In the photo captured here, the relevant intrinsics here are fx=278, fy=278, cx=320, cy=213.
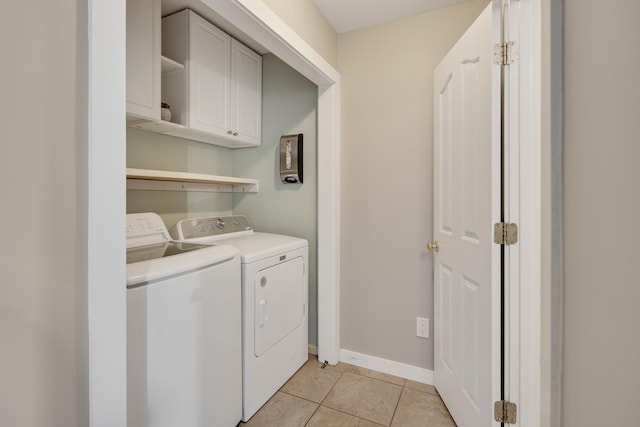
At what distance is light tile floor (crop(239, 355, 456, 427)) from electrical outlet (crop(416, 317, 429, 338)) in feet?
1.10

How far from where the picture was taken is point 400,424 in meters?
1.56

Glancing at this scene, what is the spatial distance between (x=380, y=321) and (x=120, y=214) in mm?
1840

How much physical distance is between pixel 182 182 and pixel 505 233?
6.75 feet

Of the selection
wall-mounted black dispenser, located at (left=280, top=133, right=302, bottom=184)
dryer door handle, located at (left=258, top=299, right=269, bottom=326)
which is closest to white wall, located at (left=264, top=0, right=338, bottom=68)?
wall-mounted black dispenser, located at (left=280, top=133, right=302, bottom=184)

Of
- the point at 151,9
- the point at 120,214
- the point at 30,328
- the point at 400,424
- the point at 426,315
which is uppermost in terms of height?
the point at 151,9

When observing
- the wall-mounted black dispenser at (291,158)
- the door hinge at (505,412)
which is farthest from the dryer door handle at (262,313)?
the door hinge at (505,412)

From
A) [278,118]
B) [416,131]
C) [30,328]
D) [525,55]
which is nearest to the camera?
[30,328]

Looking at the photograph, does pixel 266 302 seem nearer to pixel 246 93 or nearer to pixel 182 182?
pixel 182 182

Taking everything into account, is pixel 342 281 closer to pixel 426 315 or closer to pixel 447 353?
pixel 426 315

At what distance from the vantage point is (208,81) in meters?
1.92

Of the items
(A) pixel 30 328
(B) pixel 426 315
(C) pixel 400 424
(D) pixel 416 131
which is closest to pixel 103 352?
(A) pixel 30 328

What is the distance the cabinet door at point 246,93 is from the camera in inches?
83.8

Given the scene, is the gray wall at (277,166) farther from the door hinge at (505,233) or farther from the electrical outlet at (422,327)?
the door hinge at (505,233)

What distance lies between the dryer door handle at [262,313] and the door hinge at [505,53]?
5.43ft
